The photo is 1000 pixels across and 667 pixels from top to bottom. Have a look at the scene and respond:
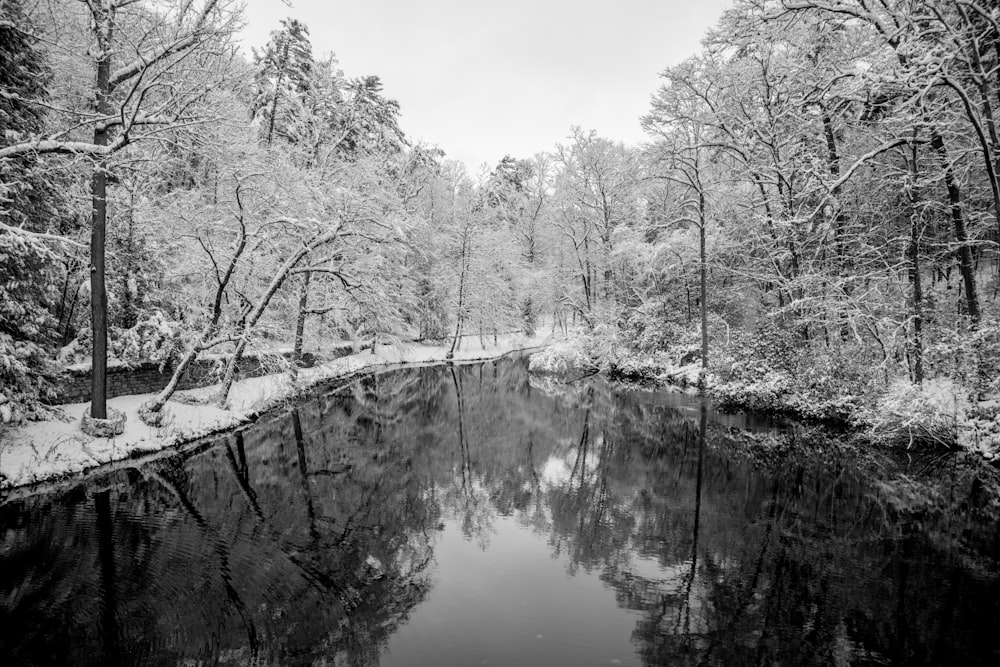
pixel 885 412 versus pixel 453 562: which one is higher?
pixel 885 412

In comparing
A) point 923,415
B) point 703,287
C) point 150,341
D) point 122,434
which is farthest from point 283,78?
point 923,415

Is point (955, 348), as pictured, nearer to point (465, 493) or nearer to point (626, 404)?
point (626, 404)

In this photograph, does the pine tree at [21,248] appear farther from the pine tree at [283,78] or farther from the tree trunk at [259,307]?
the pine tree at [283,78]

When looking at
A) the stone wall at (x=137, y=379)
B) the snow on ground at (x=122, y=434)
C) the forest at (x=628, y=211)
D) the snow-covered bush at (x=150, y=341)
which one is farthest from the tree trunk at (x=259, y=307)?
the snow-covered bush at (x=150, y=341)

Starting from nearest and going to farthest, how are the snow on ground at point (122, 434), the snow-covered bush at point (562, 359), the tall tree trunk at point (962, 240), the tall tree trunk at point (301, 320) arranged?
the snow on ground at point (122, 434) → the tall tree trunk at point (962, 240) → the tall tree trunk at point (301, 320) → the snow-covered bush at point (562, 359)

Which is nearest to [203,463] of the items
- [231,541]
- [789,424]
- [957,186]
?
[231,541]

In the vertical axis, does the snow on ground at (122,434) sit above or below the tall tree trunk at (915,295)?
below

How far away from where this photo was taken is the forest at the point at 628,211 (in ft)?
34.2

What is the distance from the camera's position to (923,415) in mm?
11414

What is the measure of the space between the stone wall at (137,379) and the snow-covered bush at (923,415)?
59.6 feet

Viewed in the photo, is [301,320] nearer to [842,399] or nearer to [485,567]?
[485,567]

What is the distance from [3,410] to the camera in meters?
9.39

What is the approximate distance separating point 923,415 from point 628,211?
2173cm

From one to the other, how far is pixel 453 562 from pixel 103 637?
427 centimetres
